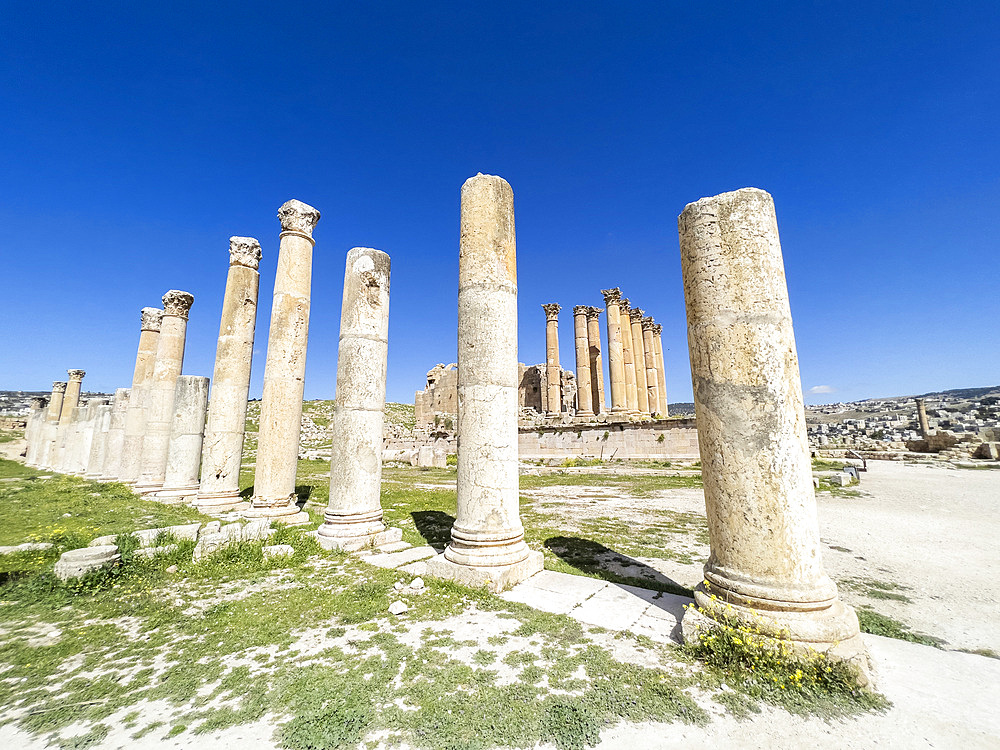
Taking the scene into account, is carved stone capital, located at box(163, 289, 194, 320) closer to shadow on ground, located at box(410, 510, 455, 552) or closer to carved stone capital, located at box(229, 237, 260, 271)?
carved stone capital, located at box(229, 237, 260, 271)

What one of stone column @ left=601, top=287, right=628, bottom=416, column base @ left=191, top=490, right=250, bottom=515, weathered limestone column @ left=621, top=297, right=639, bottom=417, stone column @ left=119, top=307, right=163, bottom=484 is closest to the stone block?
column base @ left=191, top=490, right=250, bottom=515

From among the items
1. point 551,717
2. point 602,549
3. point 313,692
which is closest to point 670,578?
point 602,549

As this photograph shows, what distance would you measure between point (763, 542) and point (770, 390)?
1.39 m

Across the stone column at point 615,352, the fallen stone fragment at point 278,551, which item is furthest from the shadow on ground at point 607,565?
the stone column at point 615,352

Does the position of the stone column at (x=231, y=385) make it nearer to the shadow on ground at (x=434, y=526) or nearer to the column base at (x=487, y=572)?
the shadow on ground at (x=434, y=526)

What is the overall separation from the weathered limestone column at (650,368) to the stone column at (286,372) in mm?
26852

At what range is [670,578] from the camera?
19.3ft

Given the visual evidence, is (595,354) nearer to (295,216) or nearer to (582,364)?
(582,364)

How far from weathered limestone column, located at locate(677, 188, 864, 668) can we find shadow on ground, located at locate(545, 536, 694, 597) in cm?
145

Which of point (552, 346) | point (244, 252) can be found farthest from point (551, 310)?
point (244, 252)

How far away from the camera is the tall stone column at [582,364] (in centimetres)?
2823

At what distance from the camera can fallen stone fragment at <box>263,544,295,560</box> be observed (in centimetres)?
680

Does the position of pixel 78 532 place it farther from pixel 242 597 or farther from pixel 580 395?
pixel 580 395

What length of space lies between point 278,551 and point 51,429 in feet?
96.0
